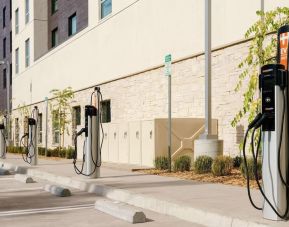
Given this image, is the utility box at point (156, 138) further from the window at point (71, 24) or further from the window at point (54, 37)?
the window at point (54, 37)

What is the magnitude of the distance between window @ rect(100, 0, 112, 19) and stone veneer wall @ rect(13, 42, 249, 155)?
4.33m

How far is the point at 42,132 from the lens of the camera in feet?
124

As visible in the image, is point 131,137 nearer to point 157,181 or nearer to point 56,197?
point 157,181

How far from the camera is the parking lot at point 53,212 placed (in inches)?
280

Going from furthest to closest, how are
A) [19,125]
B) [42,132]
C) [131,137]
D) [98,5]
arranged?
[19,125] < [42,132] < [98,5] < [131,137]

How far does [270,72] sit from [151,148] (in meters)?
9.50

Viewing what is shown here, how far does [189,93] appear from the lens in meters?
17.8

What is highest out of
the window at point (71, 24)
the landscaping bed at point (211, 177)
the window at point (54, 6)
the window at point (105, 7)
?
the window at point (54, 6)

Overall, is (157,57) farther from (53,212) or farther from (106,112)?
(53,212)

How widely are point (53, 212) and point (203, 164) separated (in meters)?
5.35

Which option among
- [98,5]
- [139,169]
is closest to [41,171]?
[139,169]

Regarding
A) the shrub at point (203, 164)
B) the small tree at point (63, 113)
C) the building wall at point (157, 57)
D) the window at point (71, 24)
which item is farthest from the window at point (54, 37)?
the shrub at point (203, 164)

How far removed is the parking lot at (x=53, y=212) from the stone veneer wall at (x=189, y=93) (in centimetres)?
631

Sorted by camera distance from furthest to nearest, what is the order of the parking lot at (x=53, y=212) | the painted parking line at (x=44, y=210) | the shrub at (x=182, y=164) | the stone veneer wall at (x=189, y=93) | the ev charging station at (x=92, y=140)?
the stone veneer wall at (x=189, y=93)
the shrub at (x=182, y=164)
the ev charging station at (x=92, y=140)
the painted parking line at (x=44, y=210)
the parking lot at (x=53, y=212)
